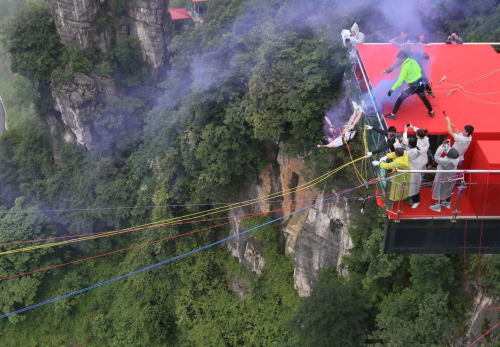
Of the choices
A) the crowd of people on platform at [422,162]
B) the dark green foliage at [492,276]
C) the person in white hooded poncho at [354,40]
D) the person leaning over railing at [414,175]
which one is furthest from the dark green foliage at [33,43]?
the dark green foliage at [492,276]

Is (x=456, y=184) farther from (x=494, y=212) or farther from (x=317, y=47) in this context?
(x=317, y=47)

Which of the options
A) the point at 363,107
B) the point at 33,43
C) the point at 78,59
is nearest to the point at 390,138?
the point at 363,107

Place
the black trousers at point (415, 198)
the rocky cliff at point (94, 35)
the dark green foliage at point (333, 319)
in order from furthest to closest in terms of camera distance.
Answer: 1. the rocky cliff at point (94, 35)
2. the dark green foliage at point (333, 319)
3. the black trousers at point (415, 198)

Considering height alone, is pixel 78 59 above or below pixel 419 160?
above

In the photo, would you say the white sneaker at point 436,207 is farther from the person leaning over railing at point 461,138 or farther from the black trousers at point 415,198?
the person leaning over railing at point 461,138

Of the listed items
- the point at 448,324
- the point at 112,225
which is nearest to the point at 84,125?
the point at 112,225

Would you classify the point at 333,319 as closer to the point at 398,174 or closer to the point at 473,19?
the point at 398,174
